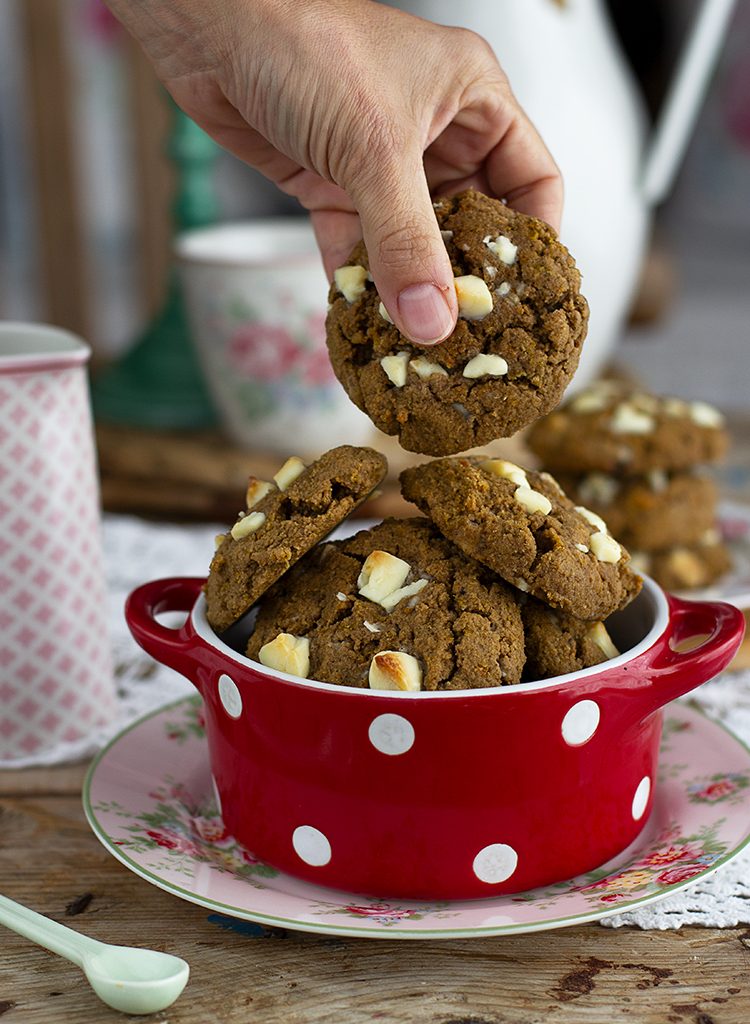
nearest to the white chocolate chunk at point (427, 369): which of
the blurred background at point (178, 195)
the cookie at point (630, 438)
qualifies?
the cookie at point (630, 438)

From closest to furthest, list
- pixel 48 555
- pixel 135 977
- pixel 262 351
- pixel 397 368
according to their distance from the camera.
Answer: pixel 135 977, pixel 397 368, pixel 48 555, pixel 262 351

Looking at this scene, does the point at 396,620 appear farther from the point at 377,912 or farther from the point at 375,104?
the point at 375,104

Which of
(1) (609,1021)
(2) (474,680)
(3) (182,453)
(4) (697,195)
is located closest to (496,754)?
(2) (474,680)

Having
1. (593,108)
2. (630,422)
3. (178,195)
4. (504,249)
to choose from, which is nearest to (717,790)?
(504,249)

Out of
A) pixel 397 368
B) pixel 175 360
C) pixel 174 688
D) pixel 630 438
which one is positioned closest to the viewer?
pixel 397 368

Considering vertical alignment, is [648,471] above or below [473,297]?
below

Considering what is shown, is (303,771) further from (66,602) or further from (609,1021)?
(66,602)
